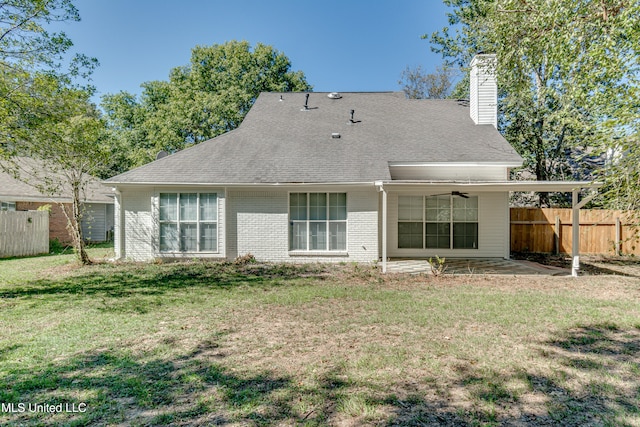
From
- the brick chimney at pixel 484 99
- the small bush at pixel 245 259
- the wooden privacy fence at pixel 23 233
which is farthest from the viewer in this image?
the brick chimney at pixel 484 99

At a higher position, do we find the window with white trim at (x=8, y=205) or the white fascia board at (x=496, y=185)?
the white fascia board at (x=496, y=185)

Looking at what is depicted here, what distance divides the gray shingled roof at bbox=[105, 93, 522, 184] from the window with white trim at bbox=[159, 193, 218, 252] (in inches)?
27.7

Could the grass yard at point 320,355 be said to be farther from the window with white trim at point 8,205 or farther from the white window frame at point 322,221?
the window with white trim at point 8,205

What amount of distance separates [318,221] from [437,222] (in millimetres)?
4325

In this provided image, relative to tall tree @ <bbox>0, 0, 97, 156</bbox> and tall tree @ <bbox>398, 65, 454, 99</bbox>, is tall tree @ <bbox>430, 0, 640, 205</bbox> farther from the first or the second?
tall tree @ <bbox>398, 65, 454, 99</bbox>

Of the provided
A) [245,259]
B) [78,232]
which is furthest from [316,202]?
[78,232]

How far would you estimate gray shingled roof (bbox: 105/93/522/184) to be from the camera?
11359mm

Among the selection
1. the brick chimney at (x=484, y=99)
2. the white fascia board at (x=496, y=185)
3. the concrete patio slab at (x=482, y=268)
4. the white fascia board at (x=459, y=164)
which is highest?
the brick chimney at (x=484, y=99)

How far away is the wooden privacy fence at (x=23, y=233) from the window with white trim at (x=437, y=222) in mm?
14737

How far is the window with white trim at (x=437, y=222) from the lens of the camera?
12.1 m

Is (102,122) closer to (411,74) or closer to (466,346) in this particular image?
(466,346)

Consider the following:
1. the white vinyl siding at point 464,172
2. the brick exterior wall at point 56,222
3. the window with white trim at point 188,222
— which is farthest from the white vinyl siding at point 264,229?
the brick exterior wall at point 56,222

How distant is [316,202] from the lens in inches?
452

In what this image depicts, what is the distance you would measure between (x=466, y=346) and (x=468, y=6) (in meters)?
18.9
